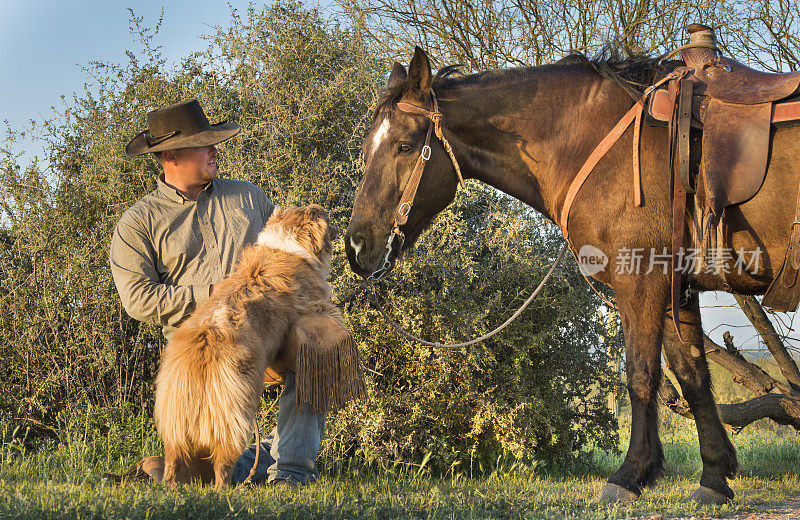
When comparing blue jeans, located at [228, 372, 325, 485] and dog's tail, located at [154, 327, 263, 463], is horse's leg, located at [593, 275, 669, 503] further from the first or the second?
dog's tail, located at [154, 327, 263, 463]

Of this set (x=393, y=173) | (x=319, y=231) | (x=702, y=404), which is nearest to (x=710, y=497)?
(x=702, y=404)

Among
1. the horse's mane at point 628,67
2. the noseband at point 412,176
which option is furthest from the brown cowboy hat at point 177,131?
the horse's mane at point 628,67

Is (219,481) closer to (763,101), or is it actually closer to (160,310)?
(160,310)

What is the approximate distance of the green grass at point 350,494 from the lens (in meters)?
2.83

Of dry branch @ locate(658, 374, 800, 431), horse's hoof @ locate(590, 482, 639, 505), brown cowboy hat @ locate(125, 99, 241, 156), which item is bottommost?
horse's hoof @ locate(590, 482, 639, 505)

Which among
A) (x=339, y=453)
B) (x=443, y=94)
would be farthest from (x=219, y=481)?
(x=443, y=94)

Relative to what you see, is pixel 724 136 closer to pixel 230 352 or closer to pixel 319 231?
pixel 319 231

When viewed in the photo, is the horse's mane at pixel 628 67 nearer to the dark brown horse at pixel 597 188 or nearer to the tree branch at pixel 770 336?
the dark brown horse at pixel 597 188

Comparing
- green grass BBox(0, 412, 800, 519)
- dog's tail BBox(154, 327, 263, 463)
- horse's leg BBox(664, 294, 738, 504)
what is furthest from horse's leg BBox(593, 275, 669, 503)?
dog's tail BBox(154, 327, 263, 463)

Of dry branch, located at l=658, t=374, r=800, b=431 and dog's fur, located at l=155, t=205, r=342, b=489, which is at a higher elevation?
dog's fur, located at l=155, t=205, r=342, b=489

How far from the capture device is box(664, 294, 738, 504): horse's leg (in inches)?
155

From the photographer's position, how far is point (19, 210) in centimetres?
648

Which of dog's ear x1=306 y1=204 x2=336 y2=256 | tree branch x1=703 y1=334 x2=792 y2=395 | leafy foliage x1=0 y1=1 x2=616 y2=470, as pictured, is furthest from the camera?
tree branch x1=703 y1=334 x2=792 y2=395

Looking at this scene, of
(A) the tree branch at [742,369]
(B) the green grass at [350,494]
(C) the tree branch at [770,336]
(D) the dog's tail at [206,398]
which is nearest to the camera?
(B) the green grass at [350,494]
